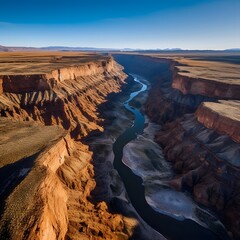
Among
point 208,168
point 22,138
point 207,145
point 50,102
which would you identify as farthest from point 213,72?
point 22,138

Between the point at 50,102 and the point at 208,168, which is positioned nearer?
the point at 208,168

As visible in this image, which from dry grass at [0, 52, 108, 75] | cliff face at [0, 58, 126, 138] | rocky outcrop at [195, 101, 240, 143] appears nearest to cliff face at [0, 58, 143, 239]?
cliff face at [0, 58, 126, 138]

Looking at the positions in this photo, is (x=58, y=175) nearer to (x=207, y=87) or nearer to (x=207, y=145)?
(x=207, y=145)

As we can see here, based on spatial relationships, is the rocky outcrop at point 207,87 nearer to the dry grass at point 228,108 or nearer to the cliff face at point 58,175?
the dry grass at point 228,108

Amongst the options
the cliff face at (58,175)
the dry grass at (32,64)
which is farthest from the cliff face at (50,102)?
the dry grass at (32,64)

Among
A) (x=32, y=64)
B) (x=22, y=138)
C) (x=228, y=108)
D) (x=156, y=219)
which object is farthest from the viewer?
(x=32, y=64)

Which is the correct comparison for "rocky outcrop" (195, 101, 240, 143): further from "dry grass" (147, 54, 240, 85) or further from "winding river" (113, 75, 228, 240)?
"winding river" (113, 75, 228, 240)
